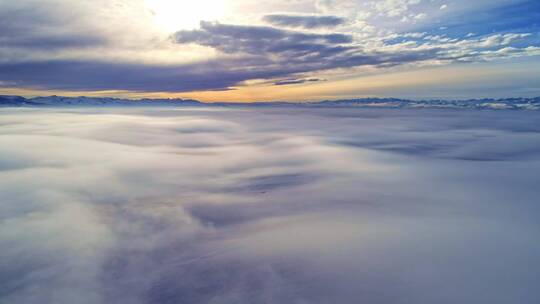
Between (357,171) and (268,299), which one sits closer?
(268,299)

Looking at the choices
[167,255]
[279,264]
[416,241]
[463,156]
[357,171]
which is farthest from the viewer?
[463,156]

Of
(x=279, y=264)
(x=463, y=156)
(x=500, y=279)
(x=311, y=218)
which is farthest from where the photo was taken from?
(x=463, y=156)

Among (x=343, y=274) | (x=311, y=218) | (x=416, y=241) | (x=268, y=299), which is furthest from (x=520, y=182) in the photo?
(x=268, y=299)

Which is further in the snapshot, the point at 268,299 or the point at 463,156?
the point at 463,156

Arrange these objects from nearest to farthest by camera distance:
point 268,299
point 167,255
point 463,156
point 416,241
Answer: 1. point 268,299
2. point 167,255
3. point 416,241
4. point 463,156

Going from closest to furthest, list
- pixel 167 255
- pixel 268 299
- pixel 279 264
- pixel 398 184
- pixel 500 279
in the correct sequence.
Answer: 1. pixel 268 299
2. pixel 500 279
3. pixel 279 264
4. pixel 167 255
5. pixel 398 184

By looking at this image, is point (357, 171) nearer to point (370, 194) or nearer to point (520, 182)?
point (370, 194)

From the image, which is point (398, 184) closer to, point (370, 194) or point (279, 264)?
point (370, 194)

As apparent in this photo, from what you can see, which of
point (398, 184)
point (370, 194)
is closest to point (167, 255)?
point (370, 194)
